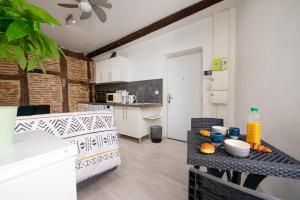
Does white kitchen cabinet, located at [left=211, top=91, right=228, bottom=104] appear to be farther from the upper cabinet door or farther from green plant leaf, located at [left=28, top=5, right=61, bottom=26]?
green plant leaf, located at [left=28, top=5, right=61, bottom=26]

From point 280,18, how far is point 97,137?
87.2 inches

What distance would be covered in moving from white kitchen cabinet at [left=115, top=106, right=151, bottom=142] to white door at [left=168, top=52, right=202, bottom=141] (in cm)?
70

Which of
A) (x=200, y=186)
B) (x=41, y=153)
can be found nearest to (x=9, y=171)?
(x=41, y=153)

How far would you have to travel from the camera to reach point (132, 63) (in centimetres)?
402

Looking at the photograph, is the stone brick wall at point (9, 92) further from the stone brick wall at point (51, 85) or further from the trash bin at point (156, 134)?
the trash bin at point (156, 134)

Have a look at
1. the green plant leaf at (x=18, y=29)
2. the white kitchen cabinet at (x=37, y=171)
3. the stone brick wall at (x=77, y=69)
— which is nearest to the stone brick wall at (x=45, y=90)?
the stone brick wall at (x=77, y=69)

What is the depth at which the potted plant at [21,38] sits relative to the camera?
0.42m

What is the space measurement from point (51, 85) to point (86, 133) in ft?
11.6

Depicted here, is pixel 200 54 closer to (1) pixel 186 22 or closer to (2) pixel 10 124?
(1) pixel 186 22

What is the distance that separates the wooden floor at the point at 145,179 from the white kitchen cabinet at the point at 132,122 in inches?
19.7

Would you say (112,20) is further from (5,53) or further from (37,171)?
(37,171)

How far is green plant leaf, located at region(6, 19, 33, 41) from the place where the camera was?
389 mm

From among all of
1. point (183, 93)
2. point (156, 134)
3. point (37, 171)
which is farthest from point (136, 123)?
point (37, 171)

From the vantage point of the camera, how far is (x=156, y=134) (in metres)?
3.18
